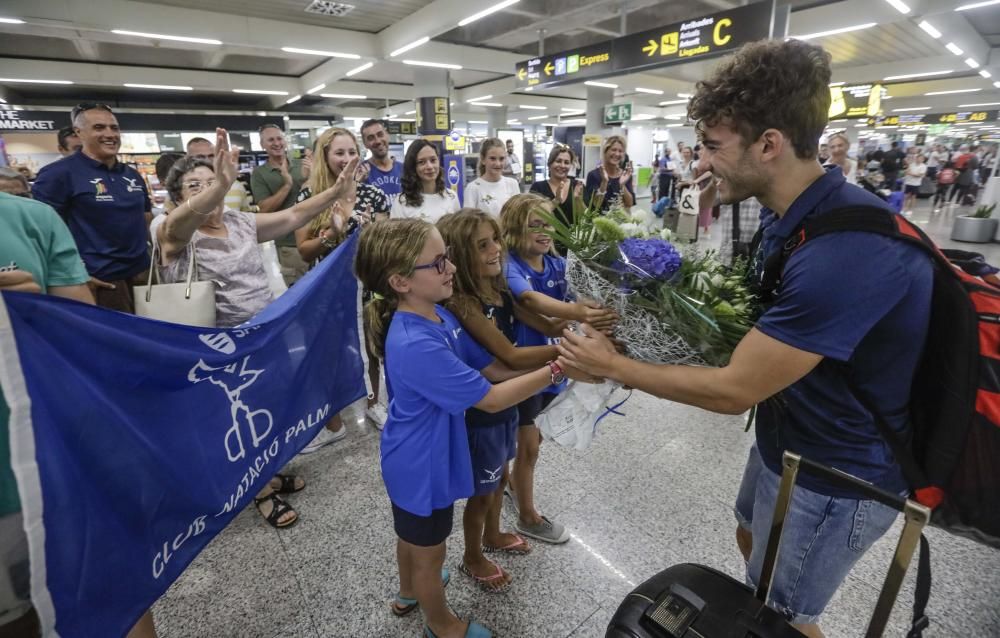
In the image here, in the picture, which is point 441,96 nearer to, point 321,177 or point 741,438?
point 321,177

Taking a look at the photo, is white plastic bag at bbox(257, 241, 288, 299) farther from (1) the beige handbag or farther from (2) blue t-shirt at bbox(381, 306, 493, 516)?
(2) blue t-shirt at bbox(381, 306, 493, 516)

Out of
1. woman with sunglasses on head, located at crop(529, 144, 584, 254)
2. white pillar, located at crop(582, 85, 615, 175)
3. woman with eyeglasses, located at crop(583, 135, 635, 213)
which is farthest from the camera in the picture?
white pillar, located at crop(582, 85, 615, 175)

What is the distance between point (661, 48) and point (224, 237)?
6.11 m

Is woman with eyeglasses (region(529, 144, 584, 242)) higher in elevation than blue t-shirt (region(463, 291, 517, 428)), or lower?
higher

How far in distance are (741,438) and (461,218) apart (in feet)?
7.45

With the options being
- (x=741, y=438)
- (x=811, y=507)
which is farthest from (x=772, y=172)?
(x=741, y=438)

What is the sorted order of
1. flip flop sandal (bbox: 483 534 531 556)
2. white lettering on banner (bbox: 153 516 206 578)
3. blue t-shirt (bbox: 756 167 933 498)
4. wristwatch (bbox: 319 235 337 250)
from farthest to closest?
1. wristwatch (bbox: 319 235 337 250)
2. flip flop sandal (bbox: 483 534 531 556)
3. white lettering on banner (bbox: 153 516 206 578)
4. blue t-shirt (bbox: 756 167 933 498)

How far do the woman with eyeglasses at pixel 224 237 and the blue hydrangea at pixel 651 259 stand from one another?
153 centimetres

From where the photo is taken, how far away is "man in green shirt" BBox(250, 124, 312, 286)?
3547mm

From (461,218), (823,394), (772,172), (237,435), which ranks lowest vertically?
(237,435)

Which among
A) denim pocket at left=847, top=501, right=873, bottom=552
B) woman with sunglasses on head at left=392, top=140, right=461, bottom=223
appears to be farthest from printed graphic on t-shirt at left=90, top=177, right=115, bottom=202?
denim pocket at left=847, top=501, right=873, bottom=552

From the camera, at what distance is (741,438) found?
2.89m

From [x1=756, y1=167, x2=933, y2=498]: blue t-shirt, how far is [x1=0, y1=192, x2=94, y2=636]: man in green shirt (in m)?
1.57

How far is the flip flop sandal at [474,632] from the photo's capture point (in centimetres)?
161
